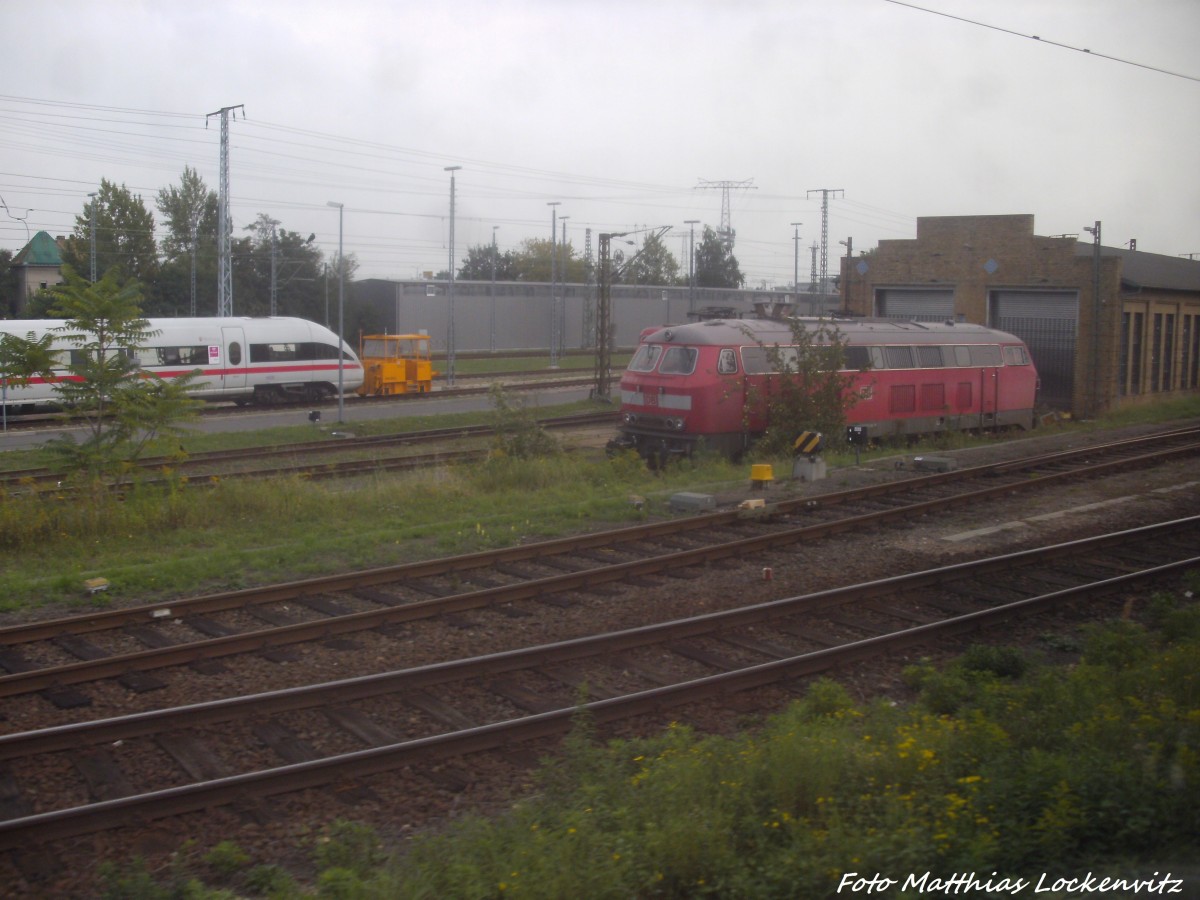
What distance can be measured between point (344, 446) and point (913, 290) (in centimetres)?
2114

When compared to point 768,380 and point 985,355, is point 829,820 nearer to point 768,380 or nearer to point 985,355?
point 768,380

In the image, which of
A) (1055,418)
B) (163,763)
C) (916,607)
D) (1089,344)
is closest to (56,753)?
(163,763)

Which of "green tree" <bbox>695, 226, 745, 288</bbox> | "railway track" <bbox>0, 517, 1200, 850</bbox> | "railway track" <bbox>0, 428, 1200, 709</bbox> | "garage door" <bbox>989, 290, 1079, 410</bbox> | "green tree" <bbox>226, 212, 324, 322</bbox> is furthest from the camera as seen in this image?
"green tree" <bbox>695, 226, 745, 288</bbox>

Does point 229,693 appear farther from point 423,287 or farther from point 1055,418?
point 423,287

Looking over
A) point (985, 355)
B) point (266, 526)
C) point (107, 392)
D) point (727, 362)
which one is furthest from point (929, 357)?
point (107, 392)

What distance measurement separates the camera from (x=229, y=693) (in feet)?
25.3

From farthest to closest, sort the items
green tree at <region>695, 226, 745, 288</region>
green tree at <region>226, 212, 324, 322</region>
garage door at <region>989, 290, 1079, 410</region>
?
green tree at <region>695, 226, 745, 288</region> → green tree at <region>226, 212, 324, 322</region> → garage door at <region>989, 290, 1079, 410</region>

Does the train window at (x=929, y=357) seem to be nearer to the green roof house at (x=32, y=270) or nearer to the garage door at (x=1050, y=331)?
the garage door at (x=1050, y=331)

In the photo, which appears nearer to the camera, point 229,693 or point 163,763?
point 163,763

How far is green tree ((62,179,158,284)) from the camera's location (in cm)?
4184

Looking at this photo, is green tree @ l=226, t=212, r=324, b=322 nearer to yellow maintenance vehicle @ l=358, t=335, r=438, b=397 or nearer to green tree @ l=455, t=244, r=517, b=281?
yellow maintenance vehicle @ l=358, t=335, r=438, b=397

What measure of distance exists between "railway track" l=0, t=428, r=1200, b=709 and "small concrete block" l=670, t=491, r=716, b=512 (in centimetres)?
54

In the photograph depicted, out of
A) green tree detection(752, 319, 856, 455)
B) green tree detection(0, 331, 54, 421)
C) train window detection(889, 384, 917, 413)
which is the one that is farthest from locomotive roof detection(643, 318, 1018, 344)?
green tree detection(0, 331, 54, 421)

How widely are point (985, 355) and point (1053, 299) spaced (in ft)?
31.8
